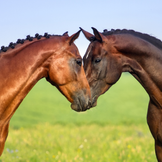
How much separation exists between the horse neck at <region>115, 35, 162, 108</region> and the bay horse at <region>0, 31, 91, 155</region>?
119cm

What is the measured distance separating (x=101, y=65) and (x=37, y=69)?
4.67ft

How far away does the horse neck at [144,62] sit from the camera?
504 cm

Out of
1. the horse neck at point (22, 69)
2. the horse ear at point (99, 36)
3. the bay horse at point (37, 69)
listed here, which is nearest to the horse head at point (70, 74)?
the bay horse at point (37, 69)

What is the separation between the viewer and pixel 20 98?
159 inches

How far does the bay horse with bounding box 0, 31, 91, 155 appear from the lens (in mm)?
3955

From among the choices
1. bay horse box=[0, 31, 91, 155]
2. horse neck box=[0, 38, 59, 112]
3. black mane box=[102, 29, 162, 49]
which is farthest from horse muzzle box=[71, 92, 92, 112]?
black mane box=[102, 29, 162, 49]

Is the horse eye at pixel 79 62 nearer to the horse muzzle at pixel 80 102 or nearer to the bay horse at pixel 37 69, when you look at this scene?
the bay horse at pixel 37 69

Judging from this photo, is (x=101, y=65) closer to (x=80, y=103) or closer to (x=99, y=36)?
(x=99, y=36)

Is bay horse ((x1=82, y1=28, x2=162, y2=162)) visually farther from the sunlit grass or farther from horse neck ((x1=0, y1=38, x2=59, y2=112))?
the sunlit grass

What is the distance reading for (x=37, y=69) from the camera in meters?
4.07

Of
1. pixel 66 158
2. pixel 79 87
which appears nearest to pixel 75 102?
pixel 79 87

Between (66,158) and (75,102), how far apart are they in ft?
11.8

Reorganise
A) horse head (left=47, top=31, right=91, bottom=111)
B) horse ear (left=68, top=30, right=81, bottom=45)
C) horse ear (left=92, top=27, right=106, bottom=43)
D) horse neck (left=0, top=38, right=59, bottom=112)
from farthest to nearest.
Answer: horse ear (left=92, top=27, right=106, bottom=43), horse ear (left=68, top=30, right=81, bottom=45), horse head (left=47, top=31, right=91, bottom=111), horse neck (left=0, top=38, right=59, bottom=112)

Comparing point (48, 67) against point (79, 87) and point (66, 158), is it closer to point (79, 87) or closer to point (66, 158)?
point (79, 87)
